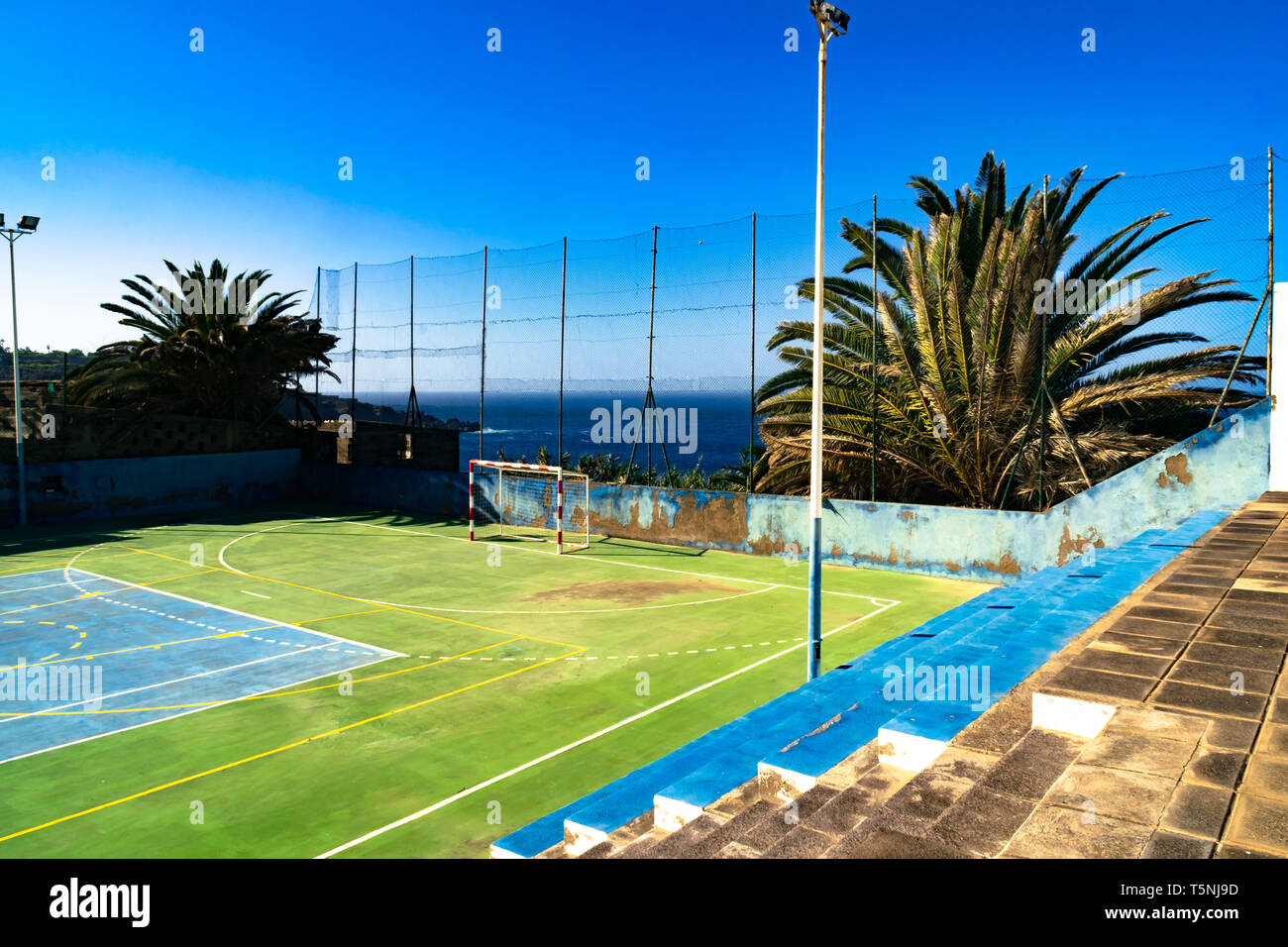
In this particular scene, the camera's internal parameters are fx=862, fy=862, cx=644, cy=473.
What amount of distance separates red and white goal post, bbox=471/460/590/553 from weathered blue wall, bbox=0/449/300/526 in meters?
10.8

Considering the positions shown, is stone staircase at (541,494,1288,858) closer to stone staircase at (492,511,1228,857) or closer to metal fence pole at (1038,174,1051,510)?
stone staircase at (492,511,1228,857)

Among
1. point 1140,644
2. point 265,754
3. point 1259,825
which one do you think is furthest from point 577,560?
point 1259,825

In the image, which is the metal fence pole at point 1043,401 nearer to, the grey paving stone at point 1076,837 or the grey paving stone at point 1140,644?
the grey paving stone at point 1140,644

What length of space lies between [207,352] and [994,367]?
29.3 metres

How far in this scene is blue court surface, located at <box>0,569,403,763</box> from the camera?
34.6 feet

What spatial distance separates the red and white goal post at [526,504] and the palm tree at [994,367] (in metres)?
5.75

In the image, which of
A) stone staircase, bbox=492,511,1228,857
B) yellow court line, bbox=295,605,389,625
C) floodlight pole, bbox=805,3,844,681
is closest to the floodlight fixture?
floodlight pole, bbox=805,3,844,681

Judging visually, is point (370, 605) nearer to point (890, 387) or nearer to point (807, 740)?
point (807, 740)

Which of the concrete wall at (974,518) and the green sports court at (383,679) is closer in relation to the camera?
the green sports court at (383,679)

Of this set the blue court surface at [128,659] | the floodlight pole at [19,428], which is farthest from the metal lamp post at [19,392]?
the blue court surface at [128,659]

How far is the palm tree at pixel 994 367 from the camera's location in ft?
60.2
